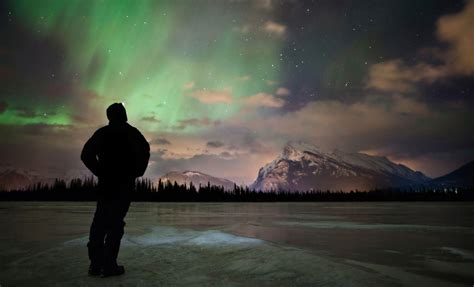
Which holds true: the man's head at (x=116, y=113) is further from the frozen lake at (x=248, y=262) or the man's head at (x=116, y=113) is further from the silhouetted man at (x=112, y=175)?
the frozen lake at (x=248, y=262)

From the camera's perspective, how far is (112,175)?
16.5 feet

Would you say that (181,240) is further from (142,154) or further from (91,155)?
(91,155)

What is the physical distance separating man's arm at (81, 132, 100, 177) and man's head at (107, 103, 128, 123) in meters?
0.40

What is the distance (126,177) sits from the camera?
16.8 feet

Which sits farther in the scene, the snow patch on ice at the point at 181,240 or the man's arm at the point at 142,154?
the snow patch on ice at the point at 181,240

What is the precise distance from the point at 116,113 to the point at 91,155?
79 cm

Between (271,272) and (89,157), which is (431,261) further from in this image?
(89,157)

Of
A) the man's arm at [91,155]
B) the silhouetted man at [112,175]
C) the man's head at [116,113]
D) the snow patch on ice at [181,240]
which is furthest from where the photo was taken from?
the snow patch on ice at [181,240]

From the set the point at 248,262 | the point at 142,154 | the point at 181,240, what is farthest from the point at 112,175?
the point at 181,240

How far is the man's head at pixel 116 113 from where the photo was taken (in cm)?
533

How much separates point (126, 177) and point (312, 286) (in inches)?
123


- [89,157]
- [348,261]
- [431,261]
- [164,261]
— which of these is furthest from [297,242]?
[89,157]

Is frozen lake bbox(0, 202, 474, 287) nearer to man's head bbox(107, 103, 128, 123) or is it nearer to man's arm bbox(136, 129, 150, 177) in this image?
man's arm bbox(136, 129, 150, 177)

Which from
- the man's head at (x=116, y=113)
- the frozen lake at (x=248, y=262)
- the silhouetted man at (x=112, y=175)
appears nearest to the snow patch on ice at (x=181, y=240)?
the frozen lake at (x=248, y=262)
